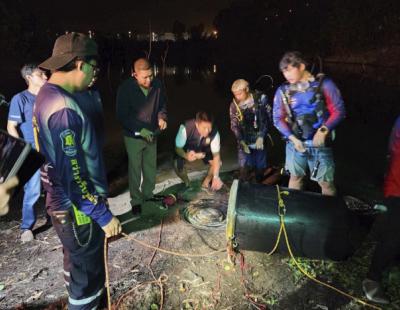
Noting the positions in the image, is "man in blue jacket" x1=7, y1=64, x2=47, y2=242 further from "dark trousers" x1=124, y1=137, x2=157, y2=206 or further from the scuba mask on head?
the scuba mask on head

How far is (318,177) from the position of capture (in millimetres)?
4352

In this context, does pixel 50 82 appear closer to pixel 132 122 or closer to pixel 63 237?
pixel 63 237

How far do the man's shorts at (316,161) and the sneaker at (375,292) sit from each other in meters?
1.39

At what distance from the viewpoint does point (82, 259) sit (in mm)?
2732

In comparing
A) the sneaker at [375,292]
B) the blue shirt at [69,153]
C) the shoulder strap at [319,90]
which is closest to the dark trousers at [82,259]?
the blue shirt at [69,153]

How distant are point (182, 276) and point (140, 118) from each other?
2.24m

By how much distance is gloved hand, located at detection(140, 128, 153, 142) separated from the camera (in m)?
4.69

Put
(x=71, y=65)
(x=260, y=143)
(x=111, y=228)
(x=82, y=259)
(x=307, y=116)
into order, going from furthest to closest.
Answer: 1. (x=260, y=143)
2. (x=307, y=116)
3. (x=82, y=259)
4. (x=111, y=228)
5. (x=71, y=65)

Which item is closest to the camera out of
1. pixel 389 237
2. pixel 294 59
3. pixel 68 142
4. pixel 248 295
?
pixel 68 142

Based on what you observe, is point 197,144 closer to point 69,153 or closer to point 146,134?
point 146,134

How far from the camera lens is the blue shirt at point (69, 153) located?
7.56 feet

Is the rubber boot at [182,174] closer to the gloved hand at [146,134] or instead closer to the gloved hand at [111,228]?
the gloved hand at [146,134]

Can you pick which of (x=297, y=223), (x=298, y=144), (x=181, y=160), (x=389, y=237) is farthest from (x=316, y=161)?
(x=181, y=160)

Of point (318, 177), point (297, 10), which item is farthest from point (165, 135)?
point (297, 10)
